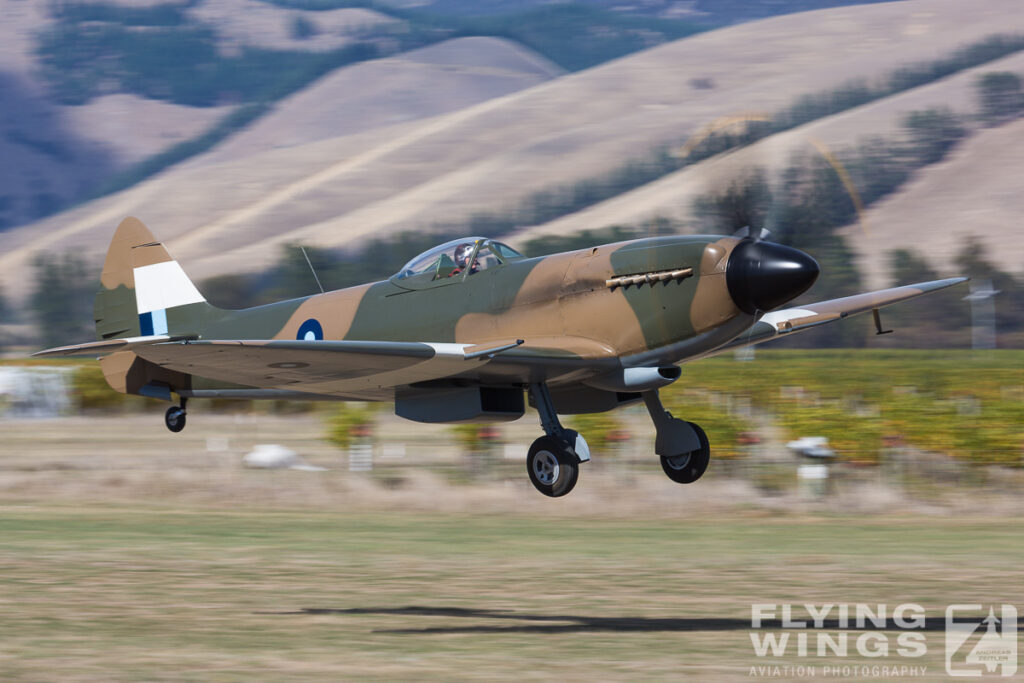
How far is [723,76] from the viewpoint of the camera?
16088 cm

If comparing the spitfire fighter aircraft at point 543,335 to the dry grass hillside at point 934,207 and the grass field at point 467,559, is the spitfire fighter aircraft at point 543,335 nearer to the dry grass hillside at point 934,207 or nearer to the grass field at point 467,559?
the grass field at point 467,559

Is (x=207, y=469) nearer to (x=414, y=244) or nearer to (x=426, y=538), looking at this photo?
(x=426, y=538)

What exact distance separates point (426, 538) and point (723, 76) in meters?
137

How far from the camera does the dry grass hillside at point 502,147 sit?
142m

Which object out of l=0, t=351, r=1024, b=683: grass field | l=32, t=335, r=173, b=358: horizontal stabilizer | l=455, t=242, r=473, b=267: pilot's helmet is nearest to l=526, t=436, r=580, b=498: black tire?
l=455, t=242, r=473, b=267: pilot's helmet

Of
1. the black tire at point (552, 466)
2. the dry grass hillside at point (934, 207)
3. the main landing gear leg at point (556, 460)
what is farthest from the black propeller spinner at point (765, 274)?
the dry grass hillside at point (934, 207)

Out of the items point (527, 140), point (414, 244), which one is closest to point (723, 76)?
point (527, 140)

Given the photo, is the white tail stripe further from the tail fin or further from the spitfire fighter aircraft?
the spitfire fighter aircraft

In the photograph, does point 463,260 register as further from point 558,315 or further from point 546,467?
point 546,467

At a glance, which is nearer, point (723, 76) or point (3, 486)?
point (3, 486)

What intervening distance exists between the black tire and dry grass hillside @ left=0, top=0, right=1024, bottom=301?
382 ft

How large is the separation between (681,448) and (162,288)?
8876 mm

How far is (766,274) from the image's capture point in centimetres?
1370

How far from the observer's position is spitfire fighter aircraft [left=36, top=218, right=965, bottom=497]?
13.7 meters
